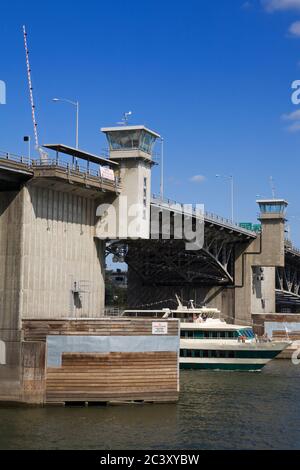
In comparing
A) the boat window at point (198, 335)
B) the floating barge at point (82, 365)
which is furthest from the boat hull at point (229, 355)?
the floating barge at point (82, 365)

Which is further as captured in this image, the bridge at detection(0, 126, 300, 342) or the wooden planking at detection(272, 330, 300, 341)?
the wooden planking at detection(272, 330, 300, 341)

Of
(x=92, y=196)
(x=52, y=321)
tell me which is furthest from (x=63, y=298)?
(x=92, y=196)

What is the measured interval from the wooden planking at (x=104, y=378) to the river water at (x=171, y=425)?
46.3 inches

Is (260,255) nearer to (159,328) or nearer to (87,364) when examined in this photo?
(159,328)

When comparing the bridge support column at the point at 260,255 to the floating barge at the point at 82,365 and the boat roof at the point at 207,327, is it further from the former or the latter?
the floating barge at the point at 82,365

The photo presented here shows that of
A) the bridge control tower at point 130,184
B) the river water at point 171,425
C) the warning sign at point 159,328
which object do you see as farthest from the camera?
the bridge control tower at point 130,184

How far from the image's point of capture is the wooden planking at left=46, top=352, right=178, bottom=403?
48188 mm

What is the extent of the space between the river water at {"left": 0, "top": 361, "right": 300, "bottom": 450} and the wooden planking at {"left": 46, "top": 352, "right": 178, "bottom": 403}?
118 centimetres

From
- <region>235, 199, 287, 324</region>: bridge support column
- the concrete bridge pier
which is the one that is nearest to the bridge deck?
the concrete bridge pier

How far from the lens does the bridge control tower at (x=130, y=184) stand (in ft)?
190

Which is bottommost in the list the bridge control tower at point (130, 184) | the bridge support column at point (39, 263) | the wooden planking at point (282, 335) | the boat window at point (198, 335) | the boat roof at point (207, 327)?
the wooden planking at point (282, 335)

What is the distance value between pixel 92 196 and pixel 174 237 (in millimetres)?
20859

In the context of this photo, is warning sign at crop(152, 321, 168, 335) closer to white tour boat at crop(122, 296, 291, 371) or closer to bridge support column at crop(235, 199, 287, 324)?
white tour boat at crop(122, 296, 291, 371)
